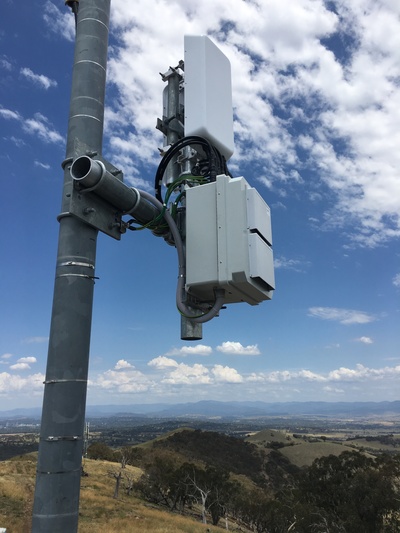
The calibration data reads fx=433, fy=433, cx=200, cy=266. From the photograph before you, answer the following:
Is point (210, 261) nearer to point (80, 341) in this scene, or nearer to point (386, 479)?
point (80, 341)

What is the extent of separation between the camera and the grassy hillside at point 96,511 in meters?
27.2

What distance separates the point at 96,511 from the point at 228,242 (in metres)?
35.0

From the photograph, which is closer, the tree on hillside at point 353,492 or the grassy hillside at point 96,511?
the grassy hillside at point 96,511

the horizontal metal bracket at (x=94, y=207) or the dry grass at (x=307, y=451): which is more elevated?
the horizontal metal bracket at (x=94, y=207)

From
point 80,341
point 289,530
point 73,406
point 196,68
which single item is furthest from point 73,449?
point 289,530

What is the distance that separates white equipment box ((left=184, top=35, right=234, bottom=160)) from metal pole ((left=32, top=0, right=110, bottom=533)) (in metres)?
1.94

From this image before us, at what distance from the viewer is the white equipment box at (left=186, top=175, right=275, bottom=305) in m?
5.23

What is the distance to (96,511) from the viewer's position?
33.4 metres

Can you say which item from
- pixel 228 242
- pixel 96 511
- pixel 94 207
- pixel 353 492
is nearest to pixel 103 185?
pixel 94 207

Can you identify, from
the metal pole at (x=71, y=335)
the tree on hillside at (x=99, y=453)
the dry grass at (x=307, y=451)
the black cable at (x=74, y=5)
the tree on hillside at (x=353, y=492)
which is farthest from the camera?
the dry grass at (x=307, y=451)

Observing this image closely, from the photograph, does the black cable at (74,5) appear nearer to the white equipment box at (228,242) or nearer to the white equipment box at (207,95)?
the white equipment box at (207,95)

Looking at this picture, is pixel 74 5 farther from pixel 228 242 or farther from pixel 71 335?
pixel 71 335

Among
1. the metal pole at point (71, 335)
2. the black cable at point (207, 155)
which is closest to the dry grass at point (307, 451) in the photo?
the black cable at point (207, 155)

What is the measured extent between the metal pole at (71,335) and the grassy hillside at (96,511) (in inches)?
790
